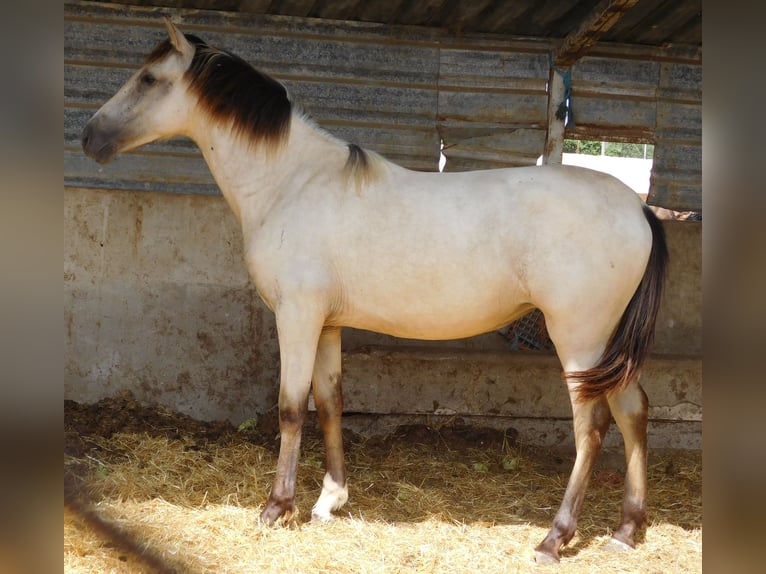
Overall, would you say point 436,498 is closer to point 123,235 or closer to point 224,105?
point 224,105

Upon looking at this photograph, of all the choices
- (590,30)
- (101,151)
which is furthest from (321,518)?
(590,30)

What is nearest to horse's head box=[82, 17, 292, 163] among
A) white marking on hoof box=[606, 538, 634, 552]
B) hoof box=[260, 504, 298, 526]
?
hoof box=[260, 504, 298, 526]

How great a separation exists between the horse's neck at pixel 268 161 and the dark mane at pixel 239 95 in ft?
0.22

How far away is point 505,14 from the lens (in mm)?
6027

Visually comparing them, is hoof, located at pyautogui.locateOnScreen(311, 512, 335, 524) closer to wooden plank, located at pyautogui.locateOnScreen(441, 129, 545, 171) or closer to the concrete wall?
the concrete wall

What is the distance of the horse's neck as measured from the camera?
14.0 feet

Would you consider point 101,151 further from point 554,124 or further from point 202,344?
point 554,124

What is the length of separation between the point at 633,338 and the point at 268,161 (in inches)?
88.2

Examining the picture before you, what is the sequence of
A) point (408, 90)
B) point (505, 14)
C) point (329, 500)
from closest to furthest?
1. point (329, 500)
2. point (505, 14)
3. point (408, 90)

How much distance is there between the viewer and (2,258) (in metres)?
0.81

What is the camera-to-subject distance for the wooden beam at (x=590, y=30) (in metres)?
5.12

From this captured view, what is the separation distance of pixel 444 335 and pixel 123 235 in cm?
328

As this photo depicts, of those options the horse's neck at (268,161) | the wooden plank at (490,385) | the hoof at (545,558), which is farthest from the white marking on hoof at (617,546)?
the horse's neck at (268,161)

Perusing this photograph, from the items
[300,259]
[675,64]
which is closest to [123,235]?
[300,259]
